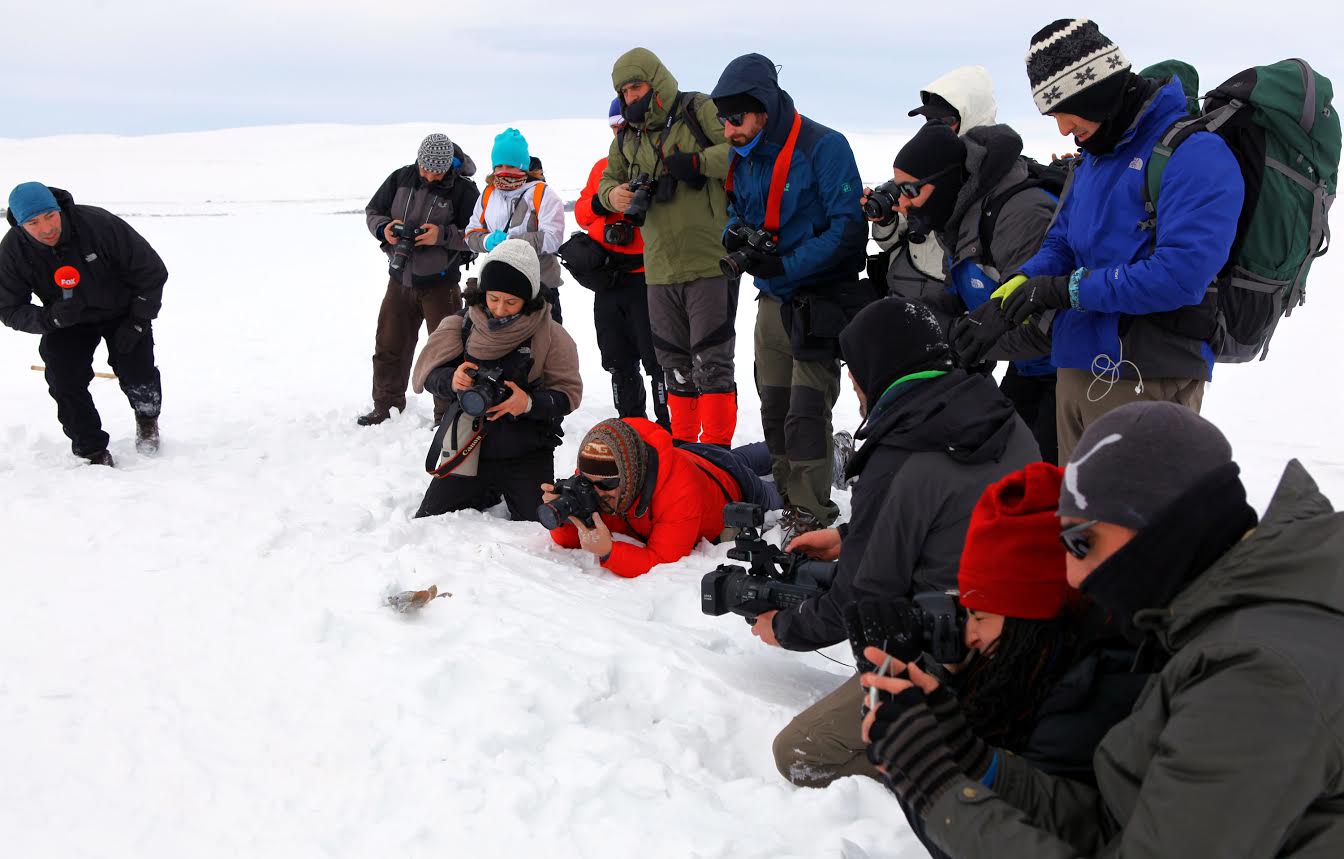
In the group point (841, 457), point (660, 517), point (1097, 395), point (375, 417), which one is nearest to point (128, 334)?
point (375, 417)

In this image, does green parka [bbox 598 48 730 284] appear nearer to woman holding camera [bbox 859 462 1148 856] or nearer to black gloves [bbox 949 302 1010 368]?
black gloves [bbox 949 302 1010 368]

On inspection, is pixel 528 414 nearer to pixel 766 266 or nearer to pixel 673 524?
pixel 673 524

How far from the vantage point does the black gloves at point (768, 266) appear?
14.0ft

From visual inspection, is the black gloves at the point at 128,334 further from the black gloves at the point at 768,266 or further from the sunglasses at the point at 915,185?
the sunglasses at the point at 915,185

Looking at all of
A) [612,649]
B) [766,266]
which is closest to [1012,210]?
[766,266]

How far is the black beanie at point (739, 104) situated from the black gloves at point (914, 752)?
2987mm

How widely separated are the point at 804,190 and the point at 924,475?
2.17 m

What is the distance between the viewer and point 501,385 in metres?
A: 4.54

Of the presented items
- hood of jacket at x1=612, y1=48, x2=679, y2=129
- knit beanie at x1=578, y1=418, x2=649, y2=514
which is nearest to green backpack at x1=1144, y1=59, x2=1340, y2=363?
knit beanie at x1=578, y1=418, x2=649, y2=514

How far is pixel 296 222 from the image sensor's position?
22.7 metres

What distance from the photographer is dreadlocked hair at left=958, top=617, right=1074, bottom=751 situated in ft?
6.46

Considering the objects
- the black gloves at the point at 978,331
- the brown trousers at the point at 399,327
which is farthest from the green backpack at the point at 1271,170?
the brown trousers at the point at 399,327

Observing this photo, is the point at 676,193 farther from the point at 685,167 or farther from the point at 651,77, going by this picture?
the point at 651,77

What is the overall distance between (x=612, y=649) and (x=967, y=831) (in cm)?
163
